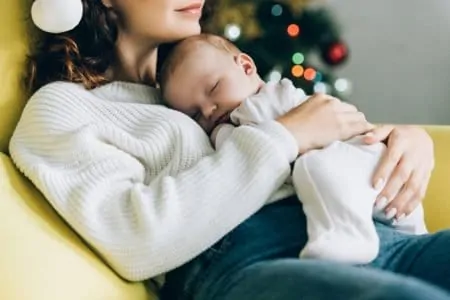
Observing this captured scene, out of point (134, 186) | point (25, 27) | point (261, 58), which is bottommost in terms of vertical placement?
point (261, 58)

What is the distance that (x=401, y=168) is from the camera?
4.77 ft

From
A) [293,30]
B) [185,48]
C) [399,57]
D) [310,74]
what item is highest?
[185,48]

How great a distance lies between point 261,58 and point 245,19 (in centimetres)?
11

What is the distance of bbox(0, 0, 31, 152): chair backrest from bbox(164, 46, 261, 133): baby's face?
0.26m

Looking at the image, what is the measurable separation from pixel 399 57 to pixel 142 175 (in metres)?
1.82

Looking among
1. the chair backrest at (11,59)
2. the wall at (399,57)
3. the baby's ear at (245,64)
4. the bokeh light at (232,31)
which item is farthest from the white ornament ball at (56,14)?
the wall at (399,57)

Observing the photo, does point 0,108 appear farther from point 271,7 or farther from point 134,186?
point 271,7

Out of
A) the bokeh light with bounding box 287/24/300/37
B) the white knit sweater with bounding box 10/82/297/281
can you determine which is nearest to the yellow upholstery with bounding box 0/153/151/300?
the white knit sweater with bounding box 10/82/297/281

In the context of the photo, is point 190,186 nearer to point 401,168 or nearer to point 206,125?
point 206,125

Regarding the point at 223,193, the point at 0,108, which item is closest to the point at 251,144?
the point at 223,193

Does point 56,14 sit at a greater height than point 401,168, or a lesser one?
greater

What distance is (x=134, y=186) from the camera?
4.39ft

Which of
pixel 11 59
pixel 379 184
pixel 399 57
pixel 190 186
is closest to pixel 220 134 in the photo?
pixel 190 186

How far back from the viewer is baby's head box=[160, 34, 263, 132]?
1.50m
